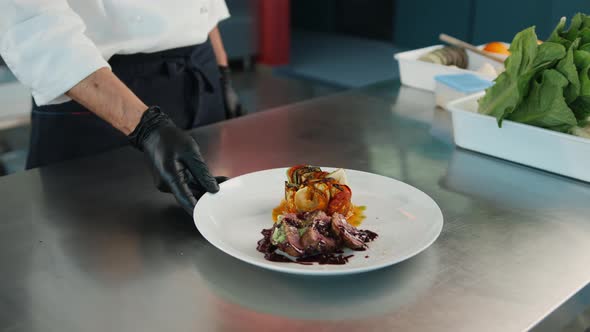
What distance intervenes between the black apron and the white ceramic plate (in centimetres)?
54

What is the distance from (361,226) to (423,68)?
0.92 m

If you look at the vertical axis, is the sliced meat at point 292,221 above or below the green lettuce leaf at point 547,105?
below

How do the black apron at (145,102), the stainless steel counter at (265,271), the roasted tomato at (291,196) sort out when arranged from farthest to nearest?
the black apron at (145,102)
the roasted tomato at (291,196)
the stainless steel counter at (265,271)

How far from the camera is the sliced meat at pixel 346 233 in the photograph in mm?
864

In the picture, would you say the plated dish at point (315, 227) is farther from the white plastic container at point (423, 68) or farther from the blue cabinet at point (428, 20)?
the blue cabinet at point (428, 20)

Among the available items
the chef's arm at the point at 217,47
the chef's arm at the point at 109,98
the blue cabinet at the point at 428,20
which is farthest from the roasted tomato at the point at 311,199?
the blue cabinet at the point at 428,20

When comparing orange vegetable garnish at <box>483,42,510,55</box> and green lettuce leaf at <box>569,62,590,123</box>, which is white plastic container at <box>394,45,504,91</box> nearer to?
orange vegetable garnish at <box>483,42,510,55</box>

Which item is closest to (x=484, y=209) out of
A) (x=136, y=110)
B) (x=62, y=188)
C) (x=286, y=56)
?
(x=136, y=110)

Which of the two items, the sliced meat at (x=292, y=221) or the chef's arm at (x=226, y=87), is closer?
the sliced meat at (x=292, y=221)

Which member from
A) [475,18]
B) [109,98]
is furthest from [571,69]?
[475,18]

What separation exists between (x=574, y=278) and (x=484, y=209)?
238 mm

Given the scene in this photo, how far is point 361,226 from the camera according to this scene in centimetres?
97

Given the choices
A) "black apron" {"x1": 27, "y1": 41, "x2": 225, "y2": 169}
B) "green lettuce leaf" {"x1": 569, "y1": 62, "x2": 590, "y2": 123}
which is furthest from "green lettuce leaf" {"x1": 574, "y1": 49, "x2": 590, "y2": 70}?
"black apron" {"x1": 27, "y1": 41, "x2": 225, "y2": 169}

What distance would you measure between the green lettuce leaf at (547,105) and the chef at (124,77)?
616 mm
